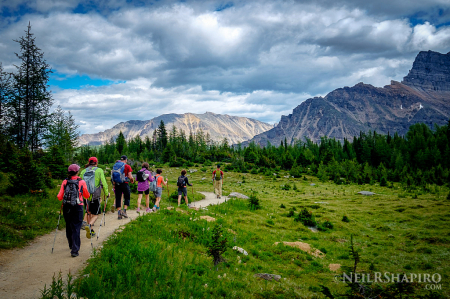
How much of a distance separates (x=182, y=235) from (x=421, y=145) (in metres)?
98.5

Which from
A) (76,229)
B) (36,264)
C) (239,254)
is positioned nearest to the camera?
(36,264)

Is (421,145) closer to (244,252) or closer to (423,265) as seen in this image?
(423,265)

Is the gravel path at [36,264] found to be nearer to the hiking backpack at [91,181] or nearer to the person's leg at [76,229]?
the person's leg at [76,229]

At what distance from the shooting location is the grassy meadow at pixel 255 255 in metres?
6.30

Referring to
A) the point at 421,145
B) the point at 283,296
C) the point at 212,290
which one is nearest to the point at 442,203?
the point at 283,296

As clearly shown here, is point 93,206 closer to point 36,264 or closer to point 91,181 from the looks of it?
point 91,181

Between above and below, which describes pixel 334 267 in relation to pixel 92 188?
below

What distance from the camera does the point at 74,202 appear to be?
8.16m

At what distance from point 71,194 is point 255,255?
326 inches

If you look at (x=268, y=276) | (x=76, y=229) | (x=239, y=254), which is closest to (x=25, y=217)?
(x=76, y=229)

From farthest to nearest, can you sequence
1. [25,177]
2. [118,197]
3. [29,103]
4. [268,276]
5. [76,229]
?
[29,103] < [25,177] < [118,197] < [268,276] < [76,229]

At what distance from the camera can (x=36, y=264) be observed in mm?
7242

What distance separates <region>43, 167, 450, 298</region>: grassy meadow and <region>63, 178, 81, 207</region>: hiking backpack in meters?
2.01

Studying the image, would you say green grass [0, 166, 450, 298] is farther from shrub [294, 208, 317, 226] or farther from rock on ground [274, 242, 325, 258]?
shrub [294, 208, 317, 226]
